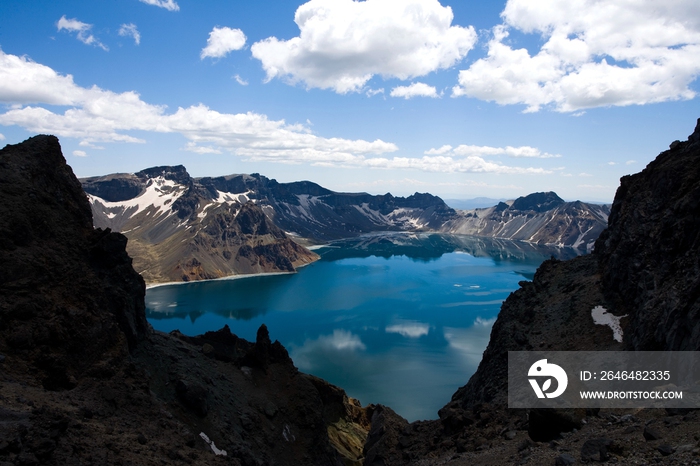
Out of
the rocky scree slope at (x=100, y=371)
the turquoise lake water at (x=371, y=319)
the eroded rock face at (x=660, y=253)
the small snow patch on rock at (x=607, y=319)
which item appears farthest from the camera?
the turquoise lake water at (x=371, y=319)

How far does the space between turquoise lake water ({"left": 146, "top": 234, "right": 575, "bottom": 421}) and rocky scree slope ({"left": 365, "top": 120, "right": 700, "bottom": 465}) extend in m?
22.5

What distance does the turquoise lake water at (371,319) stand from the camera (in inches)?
2849

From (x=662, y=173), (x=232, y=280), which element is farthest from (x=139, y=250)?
(x=662, y=173)

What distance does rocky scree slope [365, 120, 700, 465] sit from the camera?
17844mm

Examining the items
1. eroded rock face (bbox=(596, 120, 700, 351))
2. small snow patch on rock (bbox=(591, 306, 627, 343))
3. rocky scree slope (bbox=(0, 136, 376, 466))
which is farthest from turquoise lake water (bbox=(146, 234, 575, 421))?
eroded rock face (bbox=(596, 120, 700, 351))

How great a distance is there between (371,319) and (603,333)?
244 feet

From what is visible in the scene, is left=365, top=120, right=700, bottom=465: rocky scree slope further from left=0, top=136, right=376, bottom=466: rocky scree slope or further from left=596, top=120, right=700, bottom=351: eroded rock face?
left=0, top=136, right=376, bottom=466: rocky scree slope

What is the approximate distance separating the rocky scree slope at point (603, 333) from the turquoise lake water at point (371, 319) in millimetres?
22460

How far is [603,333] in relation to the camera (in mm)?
38344

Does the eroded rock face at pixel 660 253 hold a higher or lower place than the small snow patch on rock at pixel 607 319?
higher

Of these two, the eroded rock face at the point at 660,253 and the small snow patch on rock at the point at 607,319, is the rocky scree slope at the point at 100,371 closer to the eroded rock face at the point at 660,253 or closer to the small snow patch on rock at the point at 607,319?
the small snow patch on rock at the point at 607,319

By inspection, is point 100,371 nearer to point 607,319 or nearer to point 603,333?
point 603,333

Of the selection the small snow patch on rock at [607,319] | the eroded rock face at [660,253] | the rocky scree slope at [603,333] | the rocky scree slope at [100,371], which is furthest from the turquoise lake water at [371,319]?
the eroded rock face at [660,253]

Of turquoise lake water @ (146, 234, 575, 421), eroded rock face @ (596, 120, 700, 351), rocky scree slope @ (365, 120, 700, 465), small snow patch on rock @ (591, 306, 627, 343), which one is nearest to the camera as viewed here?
rocky scree slope @ (365, 120, 700, 465)
